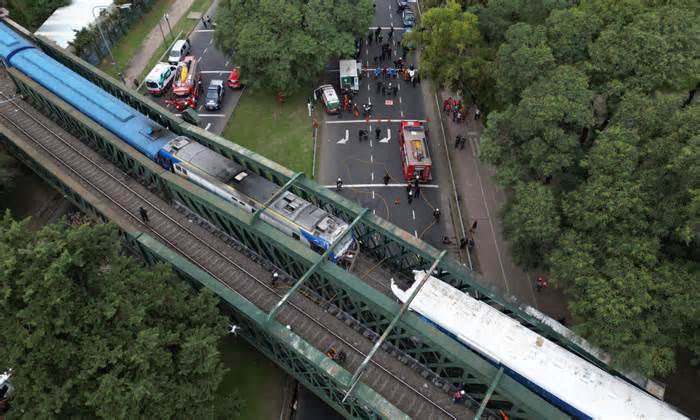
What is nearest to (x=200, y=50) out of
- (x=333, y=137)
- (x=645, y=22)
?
(x=333, y=137)

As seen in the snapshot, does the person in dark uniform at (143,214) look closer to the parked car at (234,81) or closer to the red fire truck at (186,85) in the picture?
the red fire truck at (186,85)

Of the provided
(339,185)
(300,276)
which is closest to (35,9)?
(339,185)

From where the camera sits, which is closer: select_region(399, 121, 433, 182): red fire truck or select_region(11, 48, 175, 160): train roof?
select_region(11, 48, 175, 160): train roof

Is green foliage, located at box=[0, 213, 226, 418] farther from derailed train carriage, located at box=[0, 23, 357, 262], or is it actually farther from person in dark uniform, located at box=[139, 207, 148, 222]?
derailed train carriage, located at box=[0, 23, 357, 262]

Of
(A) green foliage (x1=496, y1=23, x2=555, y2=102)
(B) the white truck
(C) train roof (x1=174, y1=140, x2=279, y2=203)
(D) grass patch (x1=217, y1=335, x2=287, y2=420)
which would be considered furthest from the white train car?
(B) the white truck

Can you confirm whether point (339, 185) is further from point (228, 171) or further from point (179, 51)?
point (179, 51)

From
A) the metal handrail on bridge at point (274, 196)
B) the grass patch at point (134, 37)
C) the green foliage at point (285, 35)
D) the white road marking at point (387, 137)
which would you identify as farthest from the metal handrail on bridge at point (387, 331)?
the grass patch at point (134, 37)
